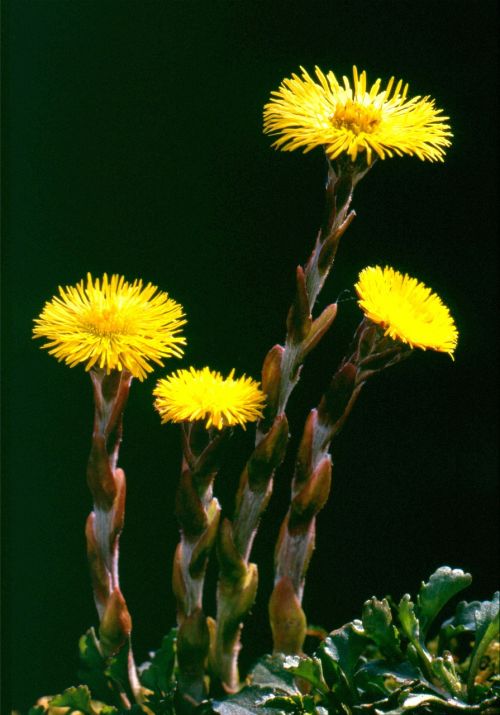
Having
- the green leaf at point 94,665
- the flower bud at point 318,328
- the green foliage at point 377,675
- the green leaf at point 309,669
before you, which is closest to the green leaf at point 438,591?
the green foliage at point 377,675

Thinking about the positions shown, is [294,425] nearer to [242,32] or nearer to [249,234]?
[249,234]

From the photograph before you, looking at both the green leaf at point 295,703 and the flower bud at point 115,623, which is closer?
the green leaf at point 295,703

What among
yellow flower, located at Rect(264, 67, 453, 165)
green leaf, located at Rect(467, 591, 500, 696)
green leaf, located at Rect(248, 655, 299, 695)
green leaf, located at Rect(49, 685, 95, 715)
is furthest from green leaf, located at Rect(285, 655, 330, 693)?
yellow flower, located at Rect(264, 67, 453, 165)

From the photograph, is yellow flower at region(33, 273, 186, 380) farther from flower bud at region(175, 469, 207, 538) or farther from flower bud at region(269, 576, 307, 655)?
flower bud at region(269, 576, 307, 655)

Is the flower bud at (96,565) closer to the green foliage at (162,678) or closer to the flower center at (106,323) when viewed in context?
the green foliage at (162,678)

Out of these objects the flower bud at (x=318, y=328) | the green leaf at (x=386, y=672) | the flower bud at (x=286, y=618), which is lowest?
the green leaf at (x=386, y=672)

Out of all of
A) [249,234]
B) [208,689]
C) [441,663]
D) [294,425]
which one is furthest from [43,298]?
[441,663]
